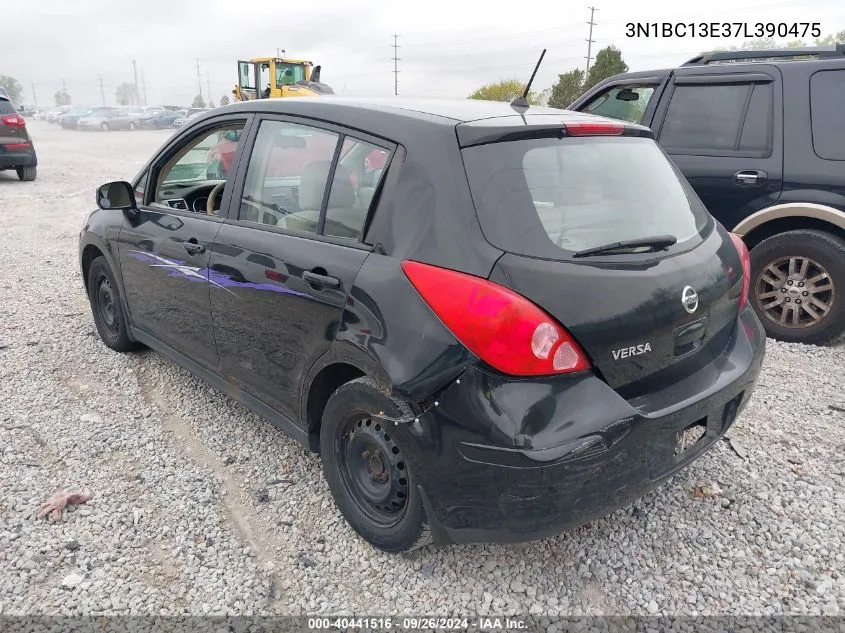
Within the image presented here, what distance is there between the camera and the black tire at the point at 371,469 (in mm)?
2359

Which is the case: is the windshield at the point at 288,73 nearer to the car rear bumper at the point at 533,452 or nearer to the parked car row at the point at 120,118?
the car rear bumper at the point at 533,452

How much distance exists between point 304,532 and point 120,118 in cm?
5117

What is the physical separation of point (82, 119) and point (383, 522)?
52.1 m

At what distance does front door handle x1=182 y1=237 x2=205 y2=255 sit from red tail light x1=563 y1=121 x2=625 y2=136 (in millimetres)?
1871

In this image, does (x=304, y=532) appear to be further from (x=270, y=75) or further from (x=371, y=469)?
(x=270, y=75)

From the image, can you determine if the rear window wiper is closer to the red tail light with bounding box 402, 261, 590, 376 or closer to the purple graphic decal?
the red tail light with bounding box 402, 261, 590, 376

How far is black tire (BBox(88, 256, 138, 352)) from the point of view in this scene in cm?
443

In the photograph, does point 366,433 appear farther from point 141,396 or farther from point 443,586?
point 141,396

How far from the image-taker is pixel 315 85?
20.6 m

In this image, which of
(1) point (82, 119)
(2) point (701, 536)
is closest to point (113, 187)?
(2) point (701, 536)

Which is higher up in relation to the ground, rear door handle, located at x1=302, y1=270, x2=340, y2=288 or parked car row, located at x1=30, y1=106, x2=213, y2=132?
parked car row, located at x1=30, y1=106, x2=213, y2=132

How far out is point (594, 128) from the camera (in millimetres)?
2623

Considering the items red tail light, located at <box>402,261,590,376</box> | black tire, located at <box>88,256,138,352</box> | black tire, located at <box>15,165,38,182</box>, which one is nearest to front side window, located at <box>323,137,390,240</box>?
red tail light, located at <box>402,261,590,376</box>

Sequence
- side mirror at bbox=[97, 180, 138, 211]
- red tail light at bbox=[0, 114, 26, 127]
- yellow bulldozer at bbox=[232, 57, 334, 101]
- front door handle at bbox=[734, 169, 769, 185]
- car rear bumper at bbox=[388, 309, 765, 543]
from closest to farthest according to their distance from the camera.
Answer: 1. car rear bumper at bbox=[388, 309, 765, 543]
2. side mirror at bbox=[97, 180, 138, 211]
3. front door handle at bbox=[734, 169, 769, 185]
4. red tail light at bbox=[0, 114, 26, 127]
5. yellow bulldozer at bbox=[232, 57, 334, 101]
